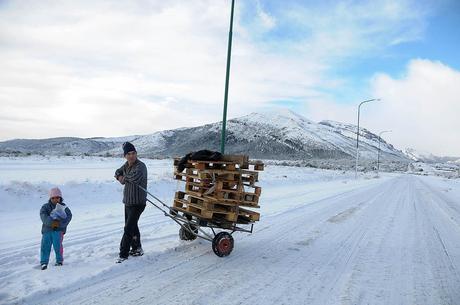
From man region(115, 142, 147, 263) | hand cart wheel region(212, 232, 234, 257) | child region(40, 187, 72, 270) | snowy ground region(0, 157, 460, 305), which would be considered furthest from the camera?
hand cart wheel region(212, 232, 234, 257)

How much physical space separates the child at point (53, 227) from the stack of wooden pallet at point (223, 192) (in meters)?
A: 2.41

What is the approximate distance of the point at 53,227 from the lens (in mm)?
6336

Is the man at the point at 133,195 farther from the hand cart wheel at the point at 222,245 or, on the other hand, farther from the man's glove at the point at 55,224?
the hand cart wheel at the point at 222,245

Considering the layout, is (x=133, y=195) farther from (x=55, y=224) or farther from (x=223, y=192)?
(x=223, y=192)

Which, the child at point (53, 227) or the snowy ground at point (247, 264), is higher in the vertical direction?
the child at point (53, 227)

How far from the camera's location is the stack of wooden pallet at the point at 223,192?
758 cm

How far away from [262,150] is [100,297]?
168 metres

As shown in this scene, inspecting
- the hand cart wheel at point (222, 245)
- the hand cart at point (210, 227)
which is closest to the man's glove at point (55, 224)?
the hand cart at point (210, 227)

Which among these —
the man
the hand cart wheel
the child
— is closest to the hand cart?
the hand cart wheel

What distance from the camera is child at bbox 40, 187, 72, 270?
20.6ft

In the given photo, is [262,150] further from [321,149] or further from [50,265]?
[50,265]

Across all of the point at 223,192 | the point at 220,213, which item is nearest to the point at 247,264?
the point at 220,213

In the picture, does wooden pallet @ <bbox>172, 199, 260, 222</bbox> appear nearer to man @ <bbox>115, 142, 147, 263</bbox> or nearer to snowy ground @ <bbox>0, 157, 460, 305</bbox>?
snowy ground @ <bbox>0, 157, 460, 305</bbox>

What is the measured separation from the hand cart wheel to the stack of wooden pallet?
0.35 m
